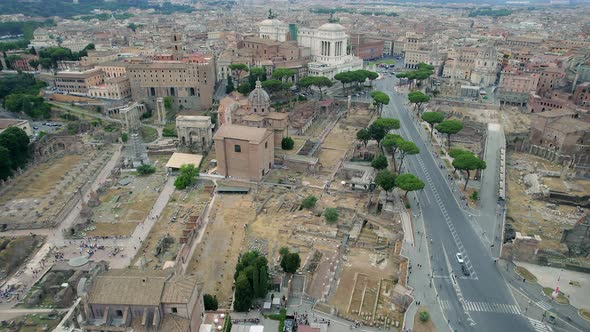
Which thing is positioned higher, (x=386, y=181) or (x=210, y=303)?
(x=386, y=181)

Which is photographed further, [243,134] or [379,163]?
[379,163]

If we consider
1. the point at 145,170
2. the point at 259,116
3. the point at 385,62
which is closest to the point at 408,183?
the point at 259,116

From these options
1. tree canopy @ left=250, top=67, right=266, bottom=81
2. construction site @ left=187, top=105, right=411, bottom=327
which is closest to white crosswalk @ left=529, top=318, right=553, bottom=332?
construction site @ left=187, top=105, right=411, bottom=327

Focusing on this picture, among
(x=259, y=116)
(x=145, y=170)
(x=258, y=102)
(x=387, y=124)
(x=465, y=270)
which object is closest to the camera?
(x=465, y=270)

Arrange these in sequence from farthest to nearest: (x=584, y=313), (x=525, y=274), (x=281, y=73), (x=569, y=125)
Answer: (x=281, y=73) → (x=569, y=125) → (x=525, y=274) → (x=584, y=313)

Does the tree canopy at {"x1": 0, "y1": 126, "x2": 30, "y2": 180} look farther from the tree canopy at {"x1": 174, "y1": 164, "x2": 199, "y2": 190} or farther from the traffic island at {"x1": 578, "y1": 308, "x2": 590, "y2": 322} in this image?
the traffic island at {"x1": 578, "y1": 308, "x2": 590, "y2": 322}

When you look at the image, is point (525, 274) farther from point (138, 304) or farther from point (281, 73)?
point (281, 73)
